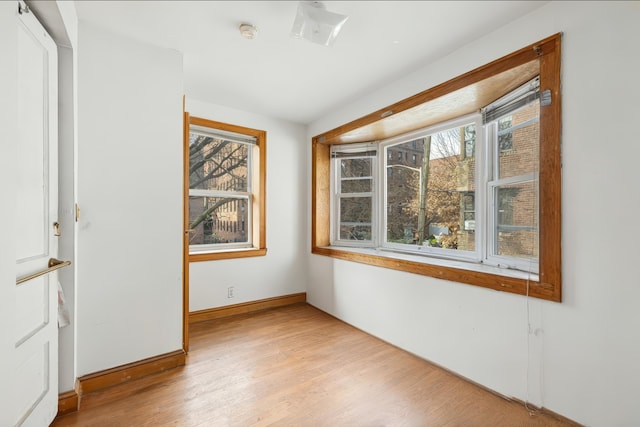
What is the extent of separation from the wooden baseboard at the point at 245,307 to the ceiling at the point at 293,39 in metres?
2.47

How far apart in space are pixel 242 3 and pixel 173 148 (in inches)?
47.2

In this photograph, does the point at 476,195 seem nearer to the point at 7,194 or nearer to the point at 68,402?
the point at 7,194

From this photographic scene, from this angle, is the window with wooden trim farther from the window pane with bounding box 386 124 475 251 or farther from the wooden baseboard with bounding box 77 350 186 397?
the window pane with bounding box 386 124 475 251

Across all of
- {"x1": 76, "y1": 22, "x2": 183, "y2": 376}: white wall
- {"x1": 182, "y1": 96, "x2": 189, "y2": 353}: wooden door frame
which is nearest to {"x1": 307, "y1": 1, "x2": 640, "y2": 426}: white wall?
{"x1": 182, "y1": 96, "x2": 189, "y2": 353}: wooden door frame

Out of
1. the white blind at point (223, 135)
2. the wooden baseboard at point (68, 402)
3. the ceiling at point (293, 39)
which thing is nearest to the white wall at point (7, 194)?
the wooden baseboard at point (68, 402)

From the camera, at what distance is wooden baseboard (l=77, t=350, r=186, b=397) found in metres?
1.88

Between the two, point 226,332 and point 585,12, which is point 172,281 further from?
point 585,12

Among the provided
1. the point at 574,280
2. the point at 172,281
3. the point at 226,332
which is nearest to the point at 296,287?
the point at 226,332

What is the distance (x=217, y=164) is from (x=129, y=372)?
2.29m

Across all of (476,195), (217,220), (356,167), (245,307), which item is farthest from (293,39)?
(245,307)

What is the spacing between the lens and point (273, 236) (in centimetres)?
368

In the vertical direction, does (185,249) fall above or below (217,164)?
below

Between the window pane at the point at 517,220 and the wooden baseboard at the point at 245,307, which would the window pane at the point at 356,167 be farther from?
the wooden baseboard at the point at 245,307

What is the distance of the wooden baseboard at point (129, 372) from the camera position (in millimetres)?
1876
